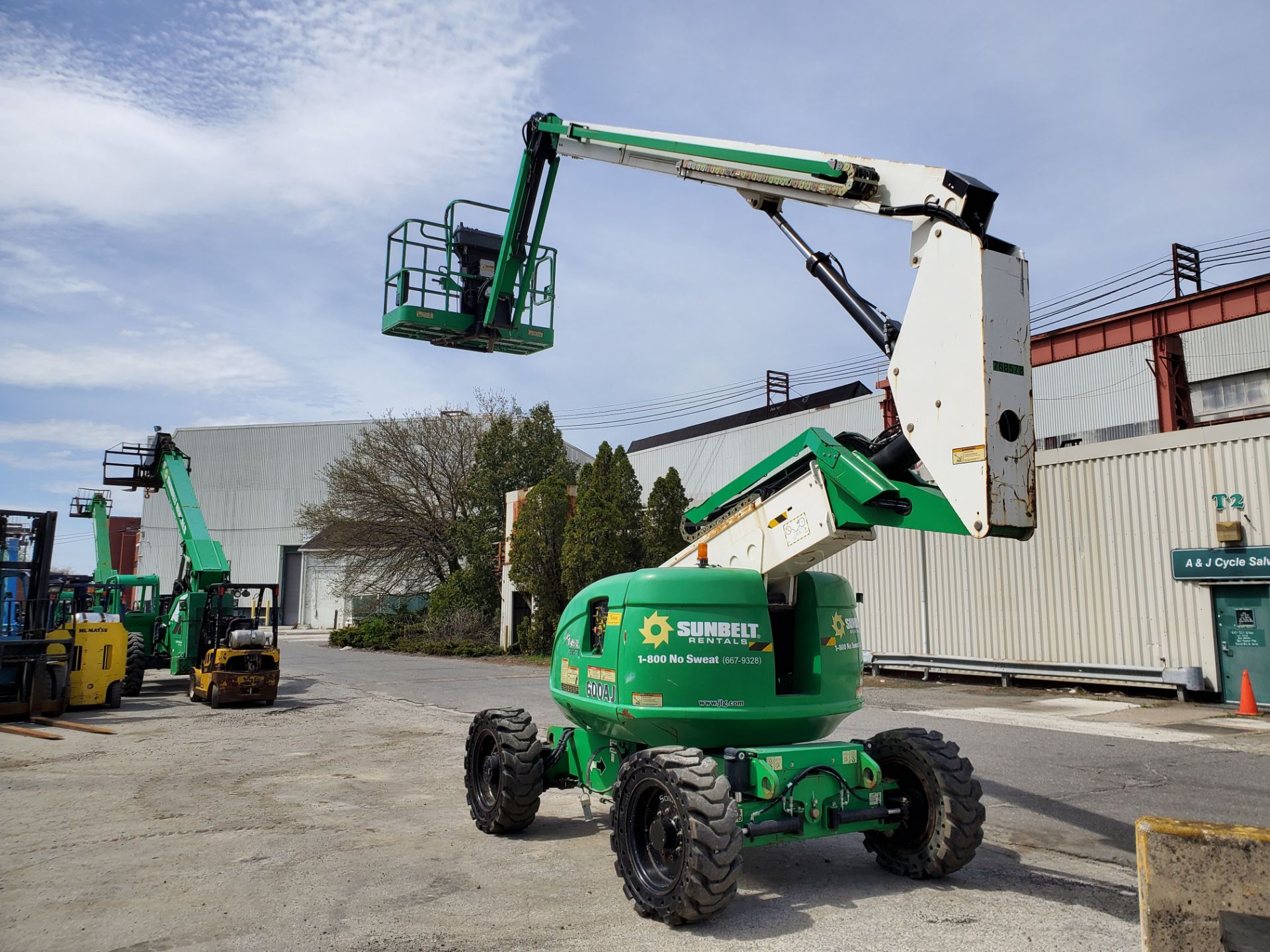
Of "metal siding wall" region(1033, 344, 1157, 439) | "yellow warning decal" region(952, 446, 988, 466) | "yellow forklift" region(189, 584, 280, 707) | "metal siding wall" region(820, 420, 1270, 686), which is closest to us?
"yellow warning decal" region(952, 446, 988, 466)

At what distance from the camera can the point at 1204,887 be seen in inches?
134

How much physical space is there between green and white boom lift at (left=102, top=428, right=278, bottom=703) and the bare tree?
1532 cm

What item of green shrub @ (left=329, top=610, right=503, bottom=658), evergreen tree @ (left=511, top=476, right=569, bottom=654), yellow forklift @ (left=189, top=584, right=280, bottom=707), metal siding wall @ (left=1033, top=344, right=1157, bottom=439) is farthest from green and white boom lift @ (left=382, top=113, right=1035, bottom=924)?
metal siding wall @ (left=1033, top=344, right=1157, bottom=439)

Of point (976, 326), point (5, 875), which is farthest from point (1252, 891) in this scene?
point (5, 875)

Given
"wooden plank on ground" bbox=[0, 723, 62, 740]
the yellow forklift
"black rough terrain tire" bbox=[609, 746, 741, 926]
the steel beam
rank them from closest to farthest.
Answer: "black rough terrain tire" bbox=[609, 746, 741, 926], "wooden plank on ground" bbox=[0, 723, 62, 740], the yellow forklift, the steel beam

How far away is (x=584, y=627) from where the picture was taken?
24.7ft

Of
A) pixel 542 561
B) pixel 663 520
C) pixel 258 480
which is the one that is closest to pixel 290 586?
pixel 258 480

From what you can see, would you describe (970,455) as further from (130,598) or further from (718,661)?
(130,598)

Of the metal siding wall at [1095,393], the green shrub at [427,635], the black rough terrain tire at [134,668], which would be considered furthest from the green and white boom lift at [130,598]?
the metal siding wall at [1095,393]

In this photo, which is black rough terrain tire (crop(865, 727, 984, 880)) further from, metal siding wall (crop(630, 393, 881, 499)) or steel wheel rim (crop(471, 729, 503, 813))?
metal siding wall (crop(630, 393, 881, 499))

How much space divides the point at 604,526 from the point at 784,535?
23.3 metres

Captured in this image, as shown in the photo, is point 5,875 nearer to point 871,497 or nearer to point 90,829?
point 90,829

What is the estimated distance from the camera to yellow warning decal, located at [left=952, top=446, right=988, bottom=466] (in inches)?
211

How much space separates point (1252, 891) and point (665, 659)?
3758 millimetres
